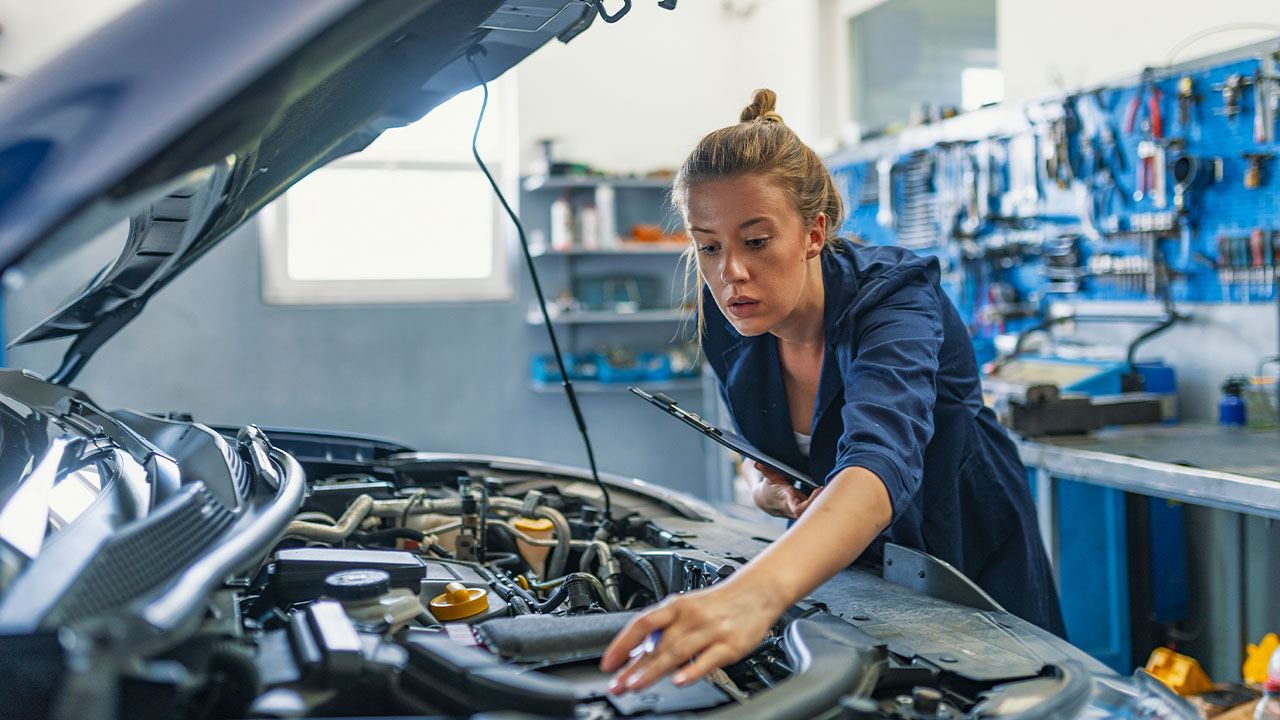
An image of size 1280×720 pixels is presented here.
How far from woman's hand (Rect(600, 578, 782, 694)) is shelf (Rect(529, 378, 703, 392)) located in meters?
4.16

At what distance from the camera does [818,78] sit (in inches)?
203

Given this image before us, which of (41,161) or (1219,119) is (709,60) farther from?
→ (41,161)

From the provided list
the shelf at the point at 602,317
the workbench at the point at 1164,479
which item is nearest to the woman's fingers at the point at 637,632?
the workbench at the point at 1164,479

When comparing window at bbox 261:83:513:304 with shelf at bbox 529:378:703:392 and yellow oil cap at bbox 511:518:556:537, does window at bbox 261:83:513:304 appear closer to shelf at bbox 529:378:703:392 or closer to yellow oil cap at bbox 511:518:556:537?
shelf at bbox 529:378:703:392

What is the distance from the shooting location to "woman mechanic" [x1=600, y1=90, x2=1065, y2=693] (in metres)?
0.90

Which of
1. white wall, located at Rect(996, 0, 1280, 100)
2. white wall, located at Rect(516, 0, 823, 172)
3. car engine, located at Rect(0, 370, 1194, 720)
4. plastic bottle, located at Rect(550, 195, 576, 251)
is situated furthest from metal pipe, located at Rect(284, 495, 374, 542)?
white wall, located at Rect(516, 0, 823, 172)

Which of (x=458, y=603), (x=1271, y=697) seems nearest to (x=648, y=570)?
(x=458, y=603)

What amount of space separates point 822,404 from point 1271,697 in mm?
1397

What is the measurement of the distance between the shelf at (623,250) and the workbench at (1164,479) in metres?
2.73

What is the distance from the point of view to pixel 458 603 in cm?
116

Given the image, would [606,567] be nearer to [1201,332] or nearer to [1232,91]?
[1201,332]

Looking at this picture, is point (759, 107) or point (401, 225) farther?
point (401, 225)

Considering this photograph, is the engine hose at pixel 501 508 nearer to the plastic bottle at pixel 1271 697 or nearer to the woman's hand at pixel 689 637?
the woman's hand at pixel 689 637

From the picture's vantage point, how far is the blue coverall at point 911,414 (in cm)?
120
